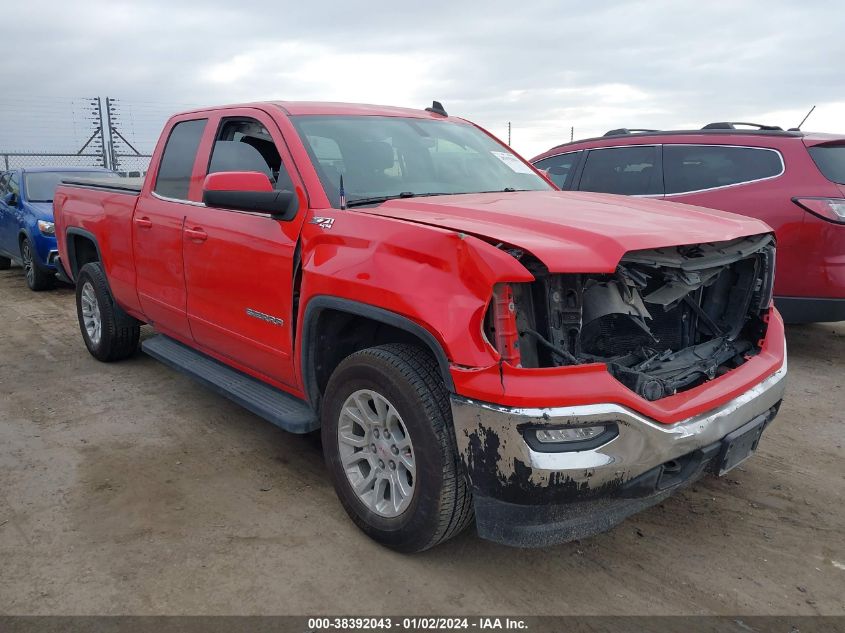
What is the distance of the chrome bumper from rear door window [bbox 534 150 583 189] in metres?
4.90

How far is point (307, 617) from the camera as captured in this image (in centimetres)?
251

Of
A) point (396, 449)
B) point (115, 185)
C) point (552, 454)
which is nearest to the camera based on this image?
point (552, 454)

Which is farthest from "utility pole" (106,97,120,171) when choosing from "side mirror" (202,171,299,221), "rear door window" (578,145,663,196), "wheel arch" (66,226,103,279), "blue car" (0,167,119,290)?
"side mirror" (202,171,299,221)

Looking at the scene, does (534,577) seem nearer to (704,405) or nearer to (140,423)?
(704,405)

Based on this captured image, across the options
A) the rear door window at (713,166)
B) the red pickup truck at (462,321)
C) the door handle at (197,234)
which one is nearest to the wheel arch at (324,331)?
the red pickup truck at (462,321)

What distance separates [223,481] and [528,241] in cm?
216

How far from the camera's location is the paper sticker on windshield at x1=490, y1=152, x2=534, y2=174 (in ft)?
13.9

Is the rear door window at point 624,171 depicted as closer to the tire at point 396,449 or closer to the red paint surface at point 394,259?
the red paint surface at point 394,259

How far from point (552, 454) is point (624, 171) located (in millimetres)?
4907

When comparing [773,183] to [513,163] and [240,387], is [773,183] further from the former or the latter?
[240,387]

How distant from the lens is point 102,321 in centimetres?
552

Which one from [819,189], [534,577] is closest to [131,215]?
[534,577]

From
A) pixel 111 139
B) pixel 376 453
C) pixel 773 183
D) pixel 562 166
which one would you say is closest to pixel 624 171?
pixel 562 166

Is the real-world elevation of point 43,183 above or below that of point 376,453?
above
